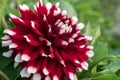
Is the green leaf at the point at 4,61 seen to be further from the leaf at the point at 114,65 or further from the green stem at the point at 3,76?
the leaf at the point at 114,65

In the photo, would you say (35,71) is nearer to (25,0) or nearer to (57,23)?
(57,23)

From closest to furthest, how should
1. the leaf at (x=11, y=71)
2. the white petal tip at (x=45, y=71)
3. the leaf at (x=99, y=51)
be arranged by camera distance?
the white petal tip at (x=45, y=71) < the leaf at (x=11, y=71) < the leaf at (x=99, y=51)

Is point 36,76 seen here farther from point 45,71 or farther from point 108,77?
point 108,77

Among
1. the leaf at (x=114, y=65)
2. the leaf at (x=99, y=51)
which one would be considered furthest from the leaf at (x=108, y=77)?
the leaf at (x=99, y=51)

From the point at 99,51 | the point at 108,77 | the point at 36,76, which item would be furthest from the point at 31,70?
the point at 99,51

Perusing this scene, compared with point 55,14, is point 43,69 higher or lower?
lower

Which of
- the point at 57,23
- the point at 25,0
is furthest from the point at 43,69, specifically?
the point at 25,0
